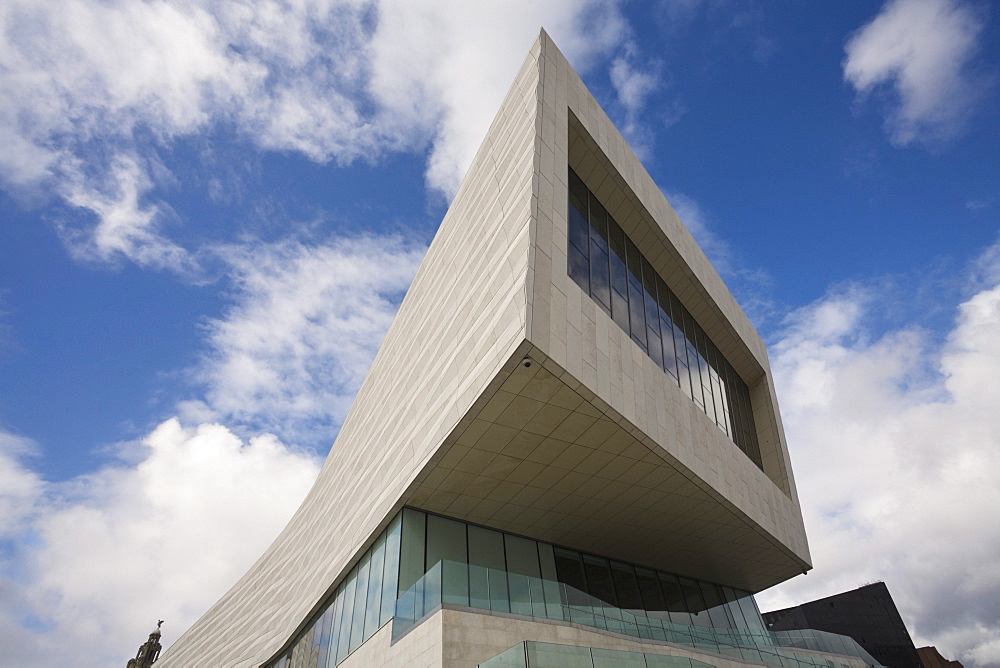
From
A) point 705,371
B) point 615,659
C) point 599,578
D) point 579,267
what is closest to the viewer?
point 615,659

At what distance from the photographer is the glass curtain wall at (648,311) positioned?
17.1m

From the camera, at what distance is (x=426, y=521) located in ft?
53.8

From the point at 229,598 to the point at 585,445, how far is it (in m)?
51.5

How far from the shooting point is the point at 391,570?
15.6 m

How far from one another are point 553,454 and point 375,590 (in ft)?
20.8

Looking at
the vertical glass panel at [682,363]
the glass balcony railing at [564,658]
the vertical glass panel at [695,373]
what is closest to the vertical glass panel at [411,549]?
the glass balcony railing at [564,658]

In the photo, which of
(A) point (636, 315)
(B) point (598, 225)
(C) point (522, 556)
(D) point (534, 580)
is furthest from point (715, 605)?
(B) point (598, 225)

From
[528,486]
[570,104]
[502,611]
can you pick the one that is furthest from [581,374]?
[570,104]

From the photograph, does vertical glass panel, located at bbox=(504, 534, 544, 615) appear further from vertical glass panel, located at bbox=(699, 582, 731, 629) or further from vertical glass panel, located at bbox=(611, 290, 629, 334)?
vertical glass panel, located at bbox=(699, 582, 731, 629)

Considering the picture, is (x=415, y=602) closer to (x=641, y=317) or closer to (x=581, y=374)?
(x=581, y=374)

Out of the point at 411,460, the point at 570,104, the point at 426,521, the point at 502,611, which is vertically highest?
the point at 570,104

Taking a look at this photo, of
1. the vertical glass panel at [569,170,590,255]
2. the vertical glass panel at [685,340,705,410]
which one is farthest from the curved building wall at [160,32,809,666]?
the vertical glass panel at [685,340,705,410]

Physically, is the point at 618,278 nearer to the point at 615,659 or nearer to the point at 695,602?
the point at 615,659

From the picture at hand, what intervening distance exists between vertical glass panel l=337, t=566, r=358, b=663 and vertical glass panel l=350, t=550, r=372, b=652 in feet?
1.13
